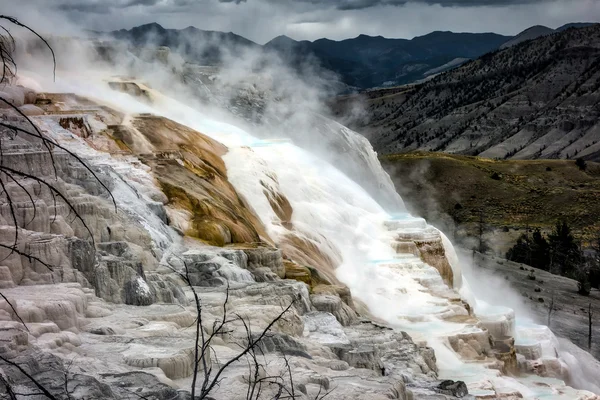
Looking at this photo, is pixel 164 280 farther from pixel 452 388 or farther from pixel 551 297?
pixel 551 297

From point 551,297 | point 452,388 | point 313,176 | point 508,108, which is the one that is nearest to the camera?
point 452,388

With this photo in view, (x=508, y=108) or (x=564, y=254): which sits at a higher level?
(x=508, y=108)

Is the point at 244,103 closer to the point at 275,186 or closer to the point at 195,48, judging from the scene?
the point at 275,186

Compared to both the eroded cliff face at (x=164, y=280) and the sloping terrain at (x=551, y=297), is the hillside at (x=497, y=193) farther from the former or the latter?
the eroded cliff face at (x=164, y=280)

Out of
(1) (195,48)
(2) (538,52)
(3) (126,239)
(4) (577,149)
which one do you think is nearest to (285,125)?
(3) (126,239)

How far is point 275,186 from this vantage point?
27.4 metres

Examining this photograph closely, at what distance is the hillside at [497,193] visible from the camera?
77.0 metres

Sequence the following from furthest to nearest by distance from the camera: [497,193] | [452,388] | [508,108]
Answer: [508,108] → [497,193] → [452,388]

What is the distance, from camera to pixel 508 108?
149375 millimetres

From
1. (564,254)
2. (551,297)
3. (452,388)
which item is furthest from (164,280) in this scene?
(564,254)

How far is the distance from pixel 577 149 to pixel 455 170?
135 ft

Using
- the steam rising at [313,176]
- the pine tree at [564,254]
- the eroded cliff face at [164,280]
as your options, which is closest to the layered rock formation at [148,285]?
the eroded cliff face at [164,280]

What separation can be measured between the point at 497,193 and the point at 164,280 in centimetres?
7428

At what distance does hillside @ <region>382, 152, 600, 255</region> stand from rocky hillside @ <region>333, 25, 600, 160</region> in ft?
90.9
